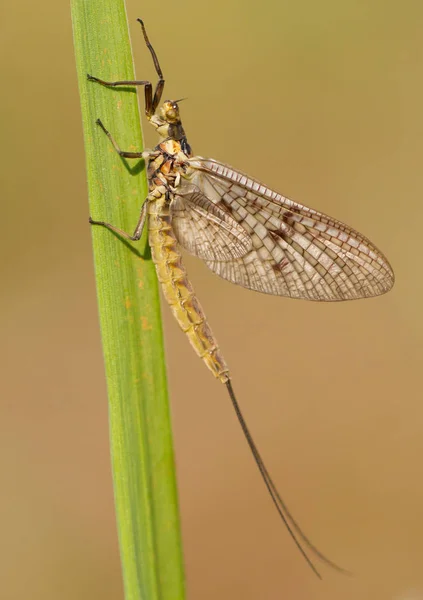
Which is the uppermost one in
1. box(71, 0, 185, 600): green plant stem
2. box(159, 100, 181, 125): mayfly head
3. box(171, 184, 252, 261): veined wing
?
box(159, 100, 181, 125): mayfly head

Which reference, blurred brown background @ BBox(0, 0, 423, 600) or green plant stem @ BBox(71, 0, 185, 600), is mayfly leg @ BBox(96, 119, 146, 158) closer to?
green plant stem @ BBox(71, 0, 185, 600)

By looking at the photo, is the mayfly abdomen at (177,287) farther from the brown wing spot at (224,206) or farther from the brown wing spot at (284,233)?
the brown wing spot at (284,233)

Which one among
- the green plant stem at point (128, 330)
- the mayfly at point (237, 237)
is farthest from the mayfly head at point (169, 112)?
the green plant stem at point (128, 330)

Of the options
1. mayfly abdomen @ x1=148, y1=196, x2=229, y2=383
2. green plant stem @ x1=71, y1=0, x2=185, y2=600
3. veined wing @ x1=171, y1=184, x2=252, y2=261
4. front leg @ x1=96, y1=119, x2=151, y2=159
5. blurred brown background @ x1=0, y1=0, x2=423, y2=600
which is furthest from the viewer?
blurred brown background @ x1=0, y1=0, x2=423, y2=600

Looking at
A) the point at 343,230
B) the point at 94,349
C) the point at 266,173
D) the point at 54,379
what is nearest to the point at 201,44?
the point at 266,173

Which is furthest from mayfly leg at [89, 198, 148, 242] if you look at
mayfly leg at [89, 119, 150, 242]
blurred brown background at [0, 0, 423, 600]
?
blurred brown background at [0, 0, 423, 600]

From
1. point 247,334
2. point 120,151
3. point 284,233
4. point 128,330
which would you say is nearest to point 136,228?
point 120,151

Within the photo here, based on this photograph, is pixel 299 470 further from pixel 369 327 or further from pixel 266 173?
pixel 266 173
